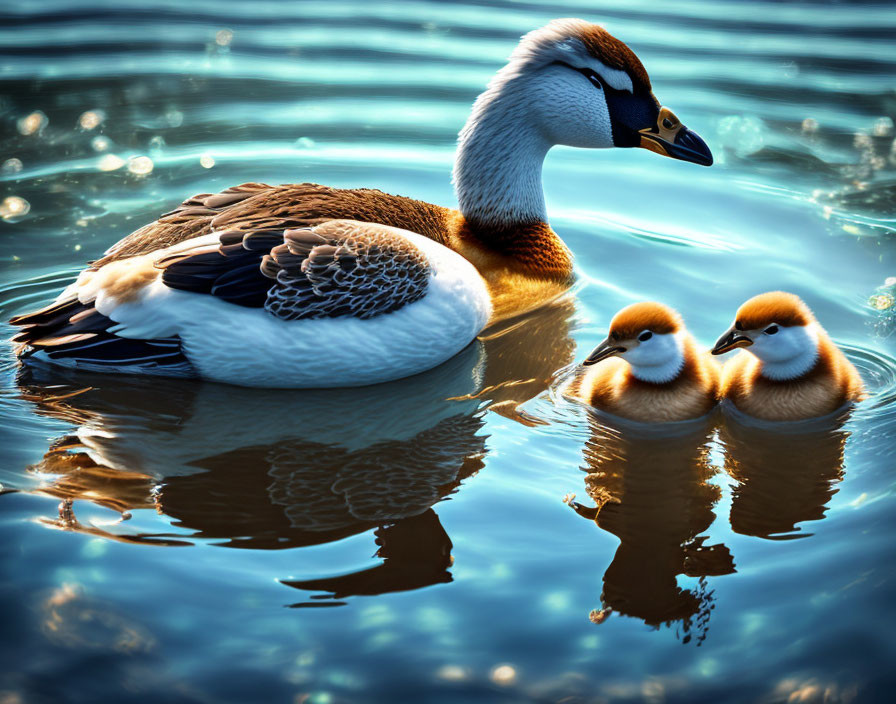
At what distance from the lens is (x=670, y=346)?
18.4ft

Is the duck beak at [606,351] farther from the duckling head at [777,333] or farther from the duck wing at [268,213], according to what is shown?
the duck wing at [268,213]

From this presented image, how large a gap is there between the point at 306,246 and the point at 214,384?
3.12ft

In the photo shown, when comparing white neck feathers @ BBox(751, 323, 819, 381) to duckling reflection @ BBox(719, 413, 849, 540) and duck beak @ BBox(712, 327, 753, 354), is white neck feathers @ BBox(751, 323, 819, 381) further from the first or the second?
duckling reflection @ BBox(719, 413, 849, 540)

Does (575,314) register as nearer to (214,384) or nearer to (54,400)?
(214,384)

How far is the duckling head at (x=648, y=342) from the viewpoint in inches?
217

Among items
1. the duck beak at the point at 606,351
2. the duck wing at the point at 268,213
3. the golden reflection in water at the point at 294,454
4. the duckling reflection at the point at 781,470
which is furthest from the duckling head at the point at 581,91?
the duckling reflection at the point at 781,470

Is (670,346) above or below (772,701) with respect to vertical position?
above

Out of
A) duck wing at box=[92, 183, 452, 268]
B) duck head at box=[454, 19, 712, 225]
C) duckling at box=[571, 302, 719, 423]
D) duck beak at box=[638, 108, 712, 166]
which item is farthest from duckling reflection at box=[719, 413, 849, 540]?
duck wing at box=[92, 183, 452, 268]

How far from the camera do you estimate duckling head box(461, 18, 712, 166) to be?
6758 mm

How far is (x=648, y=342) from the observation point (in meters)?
5.57

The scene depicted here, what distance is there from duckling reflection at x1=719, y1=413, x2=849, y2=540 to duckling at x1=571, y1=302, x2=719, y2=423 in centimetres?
26

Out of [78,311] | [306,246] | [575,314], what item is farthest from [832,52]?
[78,311]

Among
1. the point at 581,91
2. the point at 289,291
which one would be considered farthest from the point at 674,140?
the point at 289,291

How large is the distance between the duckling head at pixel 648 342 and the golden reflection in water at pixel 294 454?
66cm
